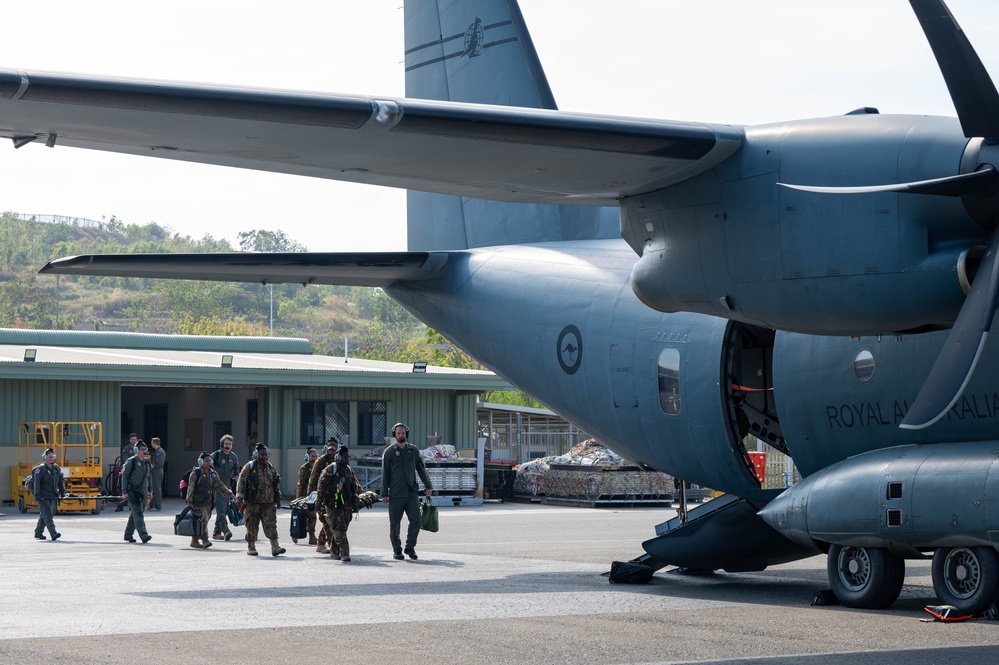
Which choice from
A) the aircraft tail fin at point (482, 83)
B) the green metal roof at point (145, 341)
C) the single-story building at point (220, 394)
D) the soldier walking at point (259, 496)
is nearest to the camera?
the aircraft tail fin at point (482, 83)

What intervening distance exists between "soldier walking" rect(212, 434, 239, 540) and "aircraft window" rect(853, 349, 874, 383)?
38.3ft

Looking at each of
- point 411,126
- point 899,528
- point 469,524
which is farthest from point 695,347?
point 469,524

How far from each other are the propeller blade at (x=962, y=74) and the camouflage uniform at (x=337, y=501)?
10.3 metres

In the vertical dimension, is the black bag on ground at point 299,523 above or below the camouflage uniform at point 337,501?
below

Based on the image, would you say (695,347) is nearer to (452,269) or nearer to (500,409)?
(452,269)

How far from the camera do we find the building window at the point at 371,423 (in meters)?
36.7

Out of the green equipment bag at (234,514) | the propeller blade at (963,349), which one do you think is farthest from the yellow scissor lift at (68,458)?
the propeller blade at (963,349)

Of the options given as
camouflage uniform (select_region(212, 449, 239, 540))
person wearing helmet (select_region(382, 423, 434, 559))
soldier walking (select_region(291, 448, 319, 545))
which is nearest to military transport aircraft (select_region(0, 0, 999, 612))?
person wearing helmet (select_region(382, 423, 434, 559))

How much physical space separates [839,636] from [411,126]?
5091mm

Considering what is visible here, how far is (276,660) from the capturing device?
8.42 m

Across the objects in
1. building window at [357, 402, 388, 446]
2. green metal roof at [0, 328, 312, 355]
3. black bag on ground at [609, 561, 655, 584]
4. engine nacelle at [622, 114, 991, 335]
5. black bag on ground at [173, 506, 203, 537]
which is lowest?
black bag on ground at [609, 561, 655, 584]

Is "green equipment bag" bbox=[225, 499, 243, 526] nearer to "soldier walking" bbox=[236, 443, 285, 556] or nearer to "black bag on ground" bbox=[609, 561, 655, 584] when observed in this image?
"soldier walking" bbox=[236, 443, 285, 556]

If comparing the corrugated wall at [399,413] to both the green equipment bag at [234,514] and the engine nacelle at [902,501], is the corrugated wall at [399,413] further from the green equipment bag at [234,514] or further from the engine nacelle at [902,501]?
the engine nacelle at [902,501]

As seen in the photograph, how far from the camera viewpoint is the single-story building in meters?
32.2
